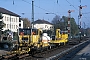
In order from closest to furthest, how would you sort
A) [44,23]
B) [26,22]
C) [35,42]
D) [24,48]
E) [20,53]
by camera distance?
[20,53] → [24,48] → [35,42] → [26,22] → [44,23]

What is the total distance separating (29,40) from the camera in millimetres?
24797

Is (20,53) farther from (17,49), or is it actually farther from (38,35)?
(38,35)

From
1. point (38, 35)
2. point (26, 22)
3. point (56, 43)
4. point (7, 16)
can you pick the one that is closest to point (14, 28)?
point (7, 16)

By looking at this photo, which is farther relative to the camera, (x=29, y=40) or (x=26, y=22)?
(x=26, y=22)

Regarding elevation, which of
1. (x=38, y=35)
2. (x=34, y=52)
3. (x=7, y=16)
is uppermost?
(x=7, y=16)

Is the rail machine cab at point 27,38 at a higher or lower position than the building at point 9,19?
lower

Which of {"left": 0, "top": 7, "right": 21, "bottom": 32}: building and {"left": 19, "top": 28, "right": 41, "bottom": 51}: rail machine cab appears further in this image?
{"left": 0, "top": 7, "right": 21, "bottom": 32}: building

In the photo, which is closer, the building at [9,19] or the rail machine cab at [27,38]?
the rail machine cab at [27,38]

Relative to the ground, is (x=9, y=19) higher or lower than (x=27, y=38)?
higher

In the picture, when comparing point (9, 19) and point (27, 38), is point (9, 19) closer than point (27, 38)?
No

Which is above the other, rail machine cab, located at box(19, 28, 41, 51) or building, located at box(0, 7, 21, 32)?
building, located at box(0, 7, 21, 32)

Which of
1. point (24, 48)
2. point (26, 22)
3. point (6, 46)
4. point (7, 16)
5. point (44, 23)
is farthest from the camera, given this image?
point (44, 23)

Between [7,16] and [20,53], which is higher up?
[7,16]

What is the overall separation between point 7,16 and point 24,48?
6572cm
